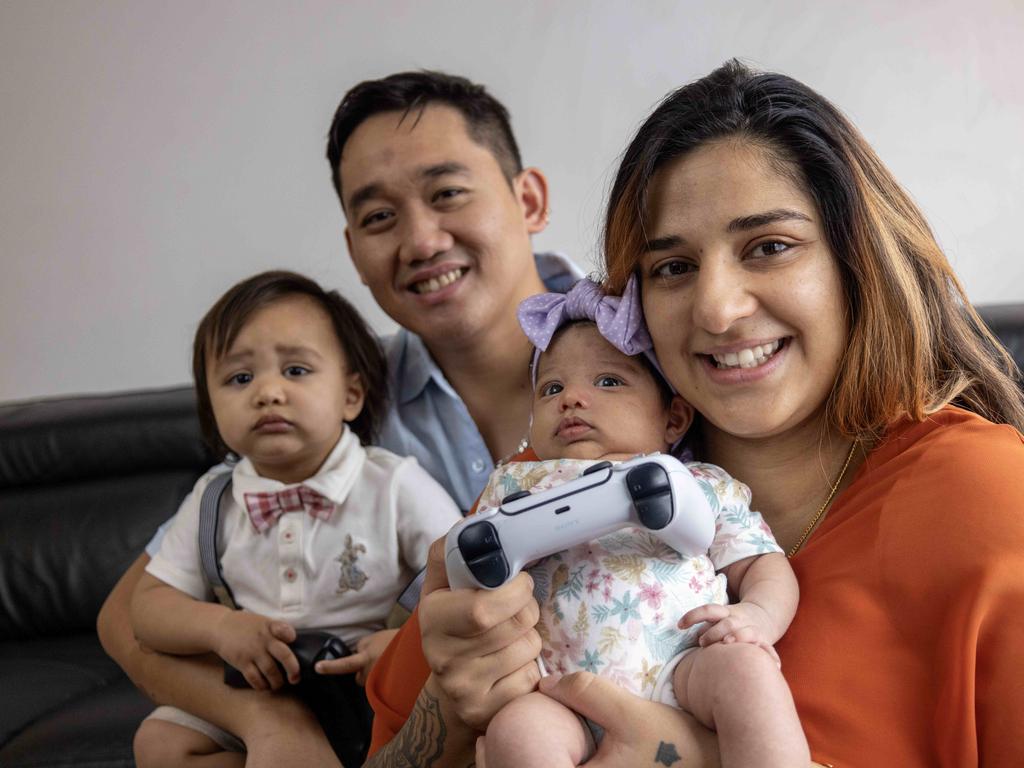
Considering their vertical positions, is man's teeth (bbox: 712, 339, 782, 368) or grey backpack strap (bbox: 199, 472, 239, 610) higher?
man's teeth (bbox: 712, 339, 782, 368)

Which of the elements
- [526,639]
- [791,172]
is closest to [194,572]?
[526,639]

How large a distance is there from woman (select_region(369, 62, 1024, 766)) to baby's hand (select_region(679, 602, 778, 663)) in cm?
8

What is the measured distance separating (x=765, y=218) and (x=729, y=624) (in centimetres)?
48

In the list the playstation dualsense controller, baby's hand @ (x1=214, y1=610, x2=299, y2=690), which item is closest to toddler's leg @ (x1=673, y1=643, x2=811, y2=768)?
the playstation dualsense controller

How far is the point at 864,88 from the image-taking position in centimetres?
→ 287

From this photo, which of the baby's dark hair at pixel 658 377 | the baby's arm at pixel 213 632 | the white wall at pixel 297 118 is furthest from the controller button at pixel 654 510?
the white wall at pixel 297 118

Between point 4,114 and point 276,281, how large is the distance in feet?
7.15

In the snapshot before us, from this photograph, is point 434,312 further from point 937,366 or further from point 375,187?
point 937,366

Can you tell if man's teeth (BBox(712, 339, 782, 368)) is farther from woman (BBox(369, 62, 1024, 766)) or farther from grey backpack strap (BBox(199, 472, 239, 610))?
grey backpack strap (BBox(199, 472, 239, 610))

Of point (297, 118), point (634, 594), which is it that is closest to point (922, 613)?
point (634, 594)

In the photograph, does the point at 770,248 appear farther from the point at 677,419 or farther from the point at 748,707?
the point at 748,707

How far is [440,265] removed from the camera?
205 cm

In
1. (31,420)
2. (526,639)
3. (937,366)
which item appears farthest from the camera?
(31,420)

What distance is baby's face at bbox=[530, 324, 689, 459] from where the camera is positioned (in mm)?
1292
